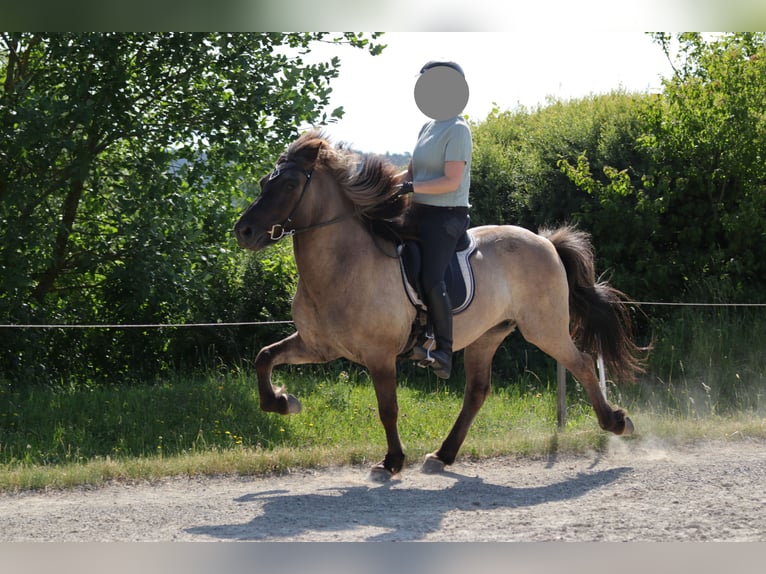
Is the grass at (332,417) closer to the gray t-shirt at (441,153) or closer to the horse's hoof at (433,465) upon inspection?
the horse's hoof at (433,465)

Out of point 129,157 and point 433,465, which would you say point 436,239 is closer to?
point 433,465

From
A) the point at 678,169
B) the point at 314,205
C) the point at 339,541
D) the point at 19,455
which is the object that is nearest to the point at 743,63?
the point at 678,169

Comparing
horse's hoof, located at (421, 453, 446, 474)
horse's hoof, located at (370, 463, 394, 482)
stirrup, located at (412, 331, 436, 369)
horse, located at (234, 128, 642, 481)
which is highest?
horse, located at (234, 128, 642, 481)

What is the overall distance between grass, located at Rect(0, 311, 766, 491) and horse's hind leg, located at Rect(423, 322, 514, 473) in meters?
0.44

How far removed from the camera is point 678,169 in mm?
11773

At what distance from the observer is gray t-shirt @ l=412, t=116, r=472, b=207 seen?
6.80 meters

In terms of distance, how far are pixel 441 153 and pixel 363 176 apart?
2.04 ft

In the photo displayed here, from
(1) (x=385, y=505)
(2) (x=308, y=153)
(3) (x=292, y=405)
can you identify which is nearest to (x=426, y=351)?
(3) (x=292, y=405)

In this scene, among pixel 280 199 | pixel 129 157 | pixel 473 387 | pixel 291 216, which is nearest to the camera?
pixel 280 199

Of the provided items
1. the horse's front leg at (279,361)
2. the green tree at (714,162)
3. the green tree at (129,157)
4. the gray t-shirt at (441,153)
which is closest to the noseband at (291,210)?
the gray t-shirt at (441,153)

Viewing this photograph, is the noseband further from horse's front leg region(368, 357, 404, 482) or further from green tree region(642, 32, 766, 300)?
green tree region(642, 32, 766, 300)

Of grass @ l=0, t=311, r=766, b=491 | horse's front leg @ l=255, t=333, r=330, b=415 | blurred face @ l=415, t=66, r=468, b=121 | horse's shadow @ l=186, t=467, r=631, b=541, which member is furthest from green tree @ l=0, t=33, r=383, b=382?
horse's shadow @ l=186, t=467, r=631, b=541

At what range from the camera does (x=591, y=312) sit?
27.7 ft

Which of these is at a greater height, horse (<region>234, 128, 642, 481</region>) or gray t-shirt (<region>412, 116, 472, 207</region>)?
gray t-shirt (<region>412, 116, 472, 207</region>)
